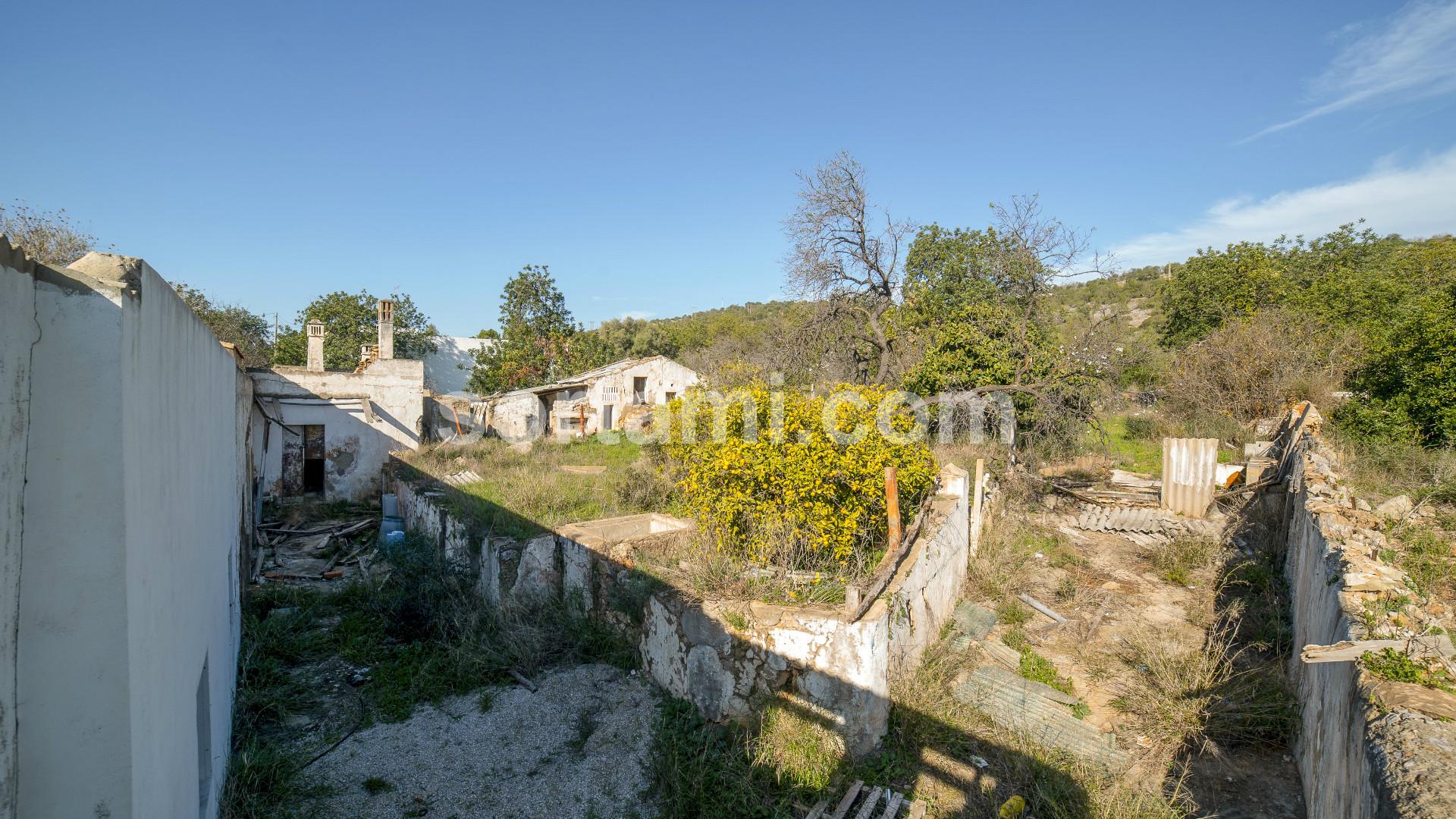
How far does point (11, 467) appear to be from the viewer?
1778mm

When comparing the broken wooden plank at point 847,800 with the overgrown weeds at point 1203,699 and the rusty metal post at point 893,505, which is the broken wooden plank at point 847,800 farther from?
the overgrown weeds at point 1203,699

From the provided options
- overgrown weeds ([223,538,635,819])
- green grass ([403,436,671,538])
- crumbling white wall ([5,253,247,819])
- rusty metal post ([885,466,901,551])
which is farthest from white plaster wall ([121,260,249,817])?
rusty metal post ([885,466,901,551])

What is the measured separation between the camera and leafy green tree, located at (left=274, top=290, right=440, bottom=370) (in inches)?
1232

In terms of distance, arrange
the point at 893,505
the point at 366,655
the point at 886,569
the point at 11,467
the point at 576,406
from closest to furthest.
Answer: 1. the point at 11,467
2. the point at 886,569
3. the point at 893,505
4. the point at 366,655
5. the point at 576,406

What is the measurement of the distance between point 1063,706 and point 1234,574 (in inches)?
182

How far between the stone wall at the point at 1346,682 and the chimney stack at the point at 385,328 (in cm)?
1778

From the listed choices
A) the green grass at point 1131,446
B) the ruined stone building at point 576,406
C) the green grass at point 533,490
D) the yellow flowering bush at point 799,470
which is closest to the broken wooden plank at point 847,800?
the yellow flowering bush at point 799,470

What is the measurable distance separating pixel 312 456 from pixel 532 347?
15.9m

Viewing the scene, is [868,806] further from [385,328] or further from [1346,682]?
[385,328]

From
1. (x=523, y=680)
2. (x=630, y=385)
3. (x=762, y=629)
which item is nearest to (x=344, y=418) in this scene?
(x=630, y=385)

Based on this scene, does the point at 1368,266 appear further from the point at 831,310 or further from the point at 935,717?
the point at 935,717

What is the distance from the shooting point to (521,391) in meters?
23.3

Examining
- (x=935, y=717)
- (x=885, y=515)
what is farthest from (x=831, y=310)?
(x=935, y=717)

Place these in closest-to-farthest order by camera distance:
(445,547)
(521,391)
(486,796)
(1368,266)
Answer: (486,796), (445,547), (521,391), (1368,266)
